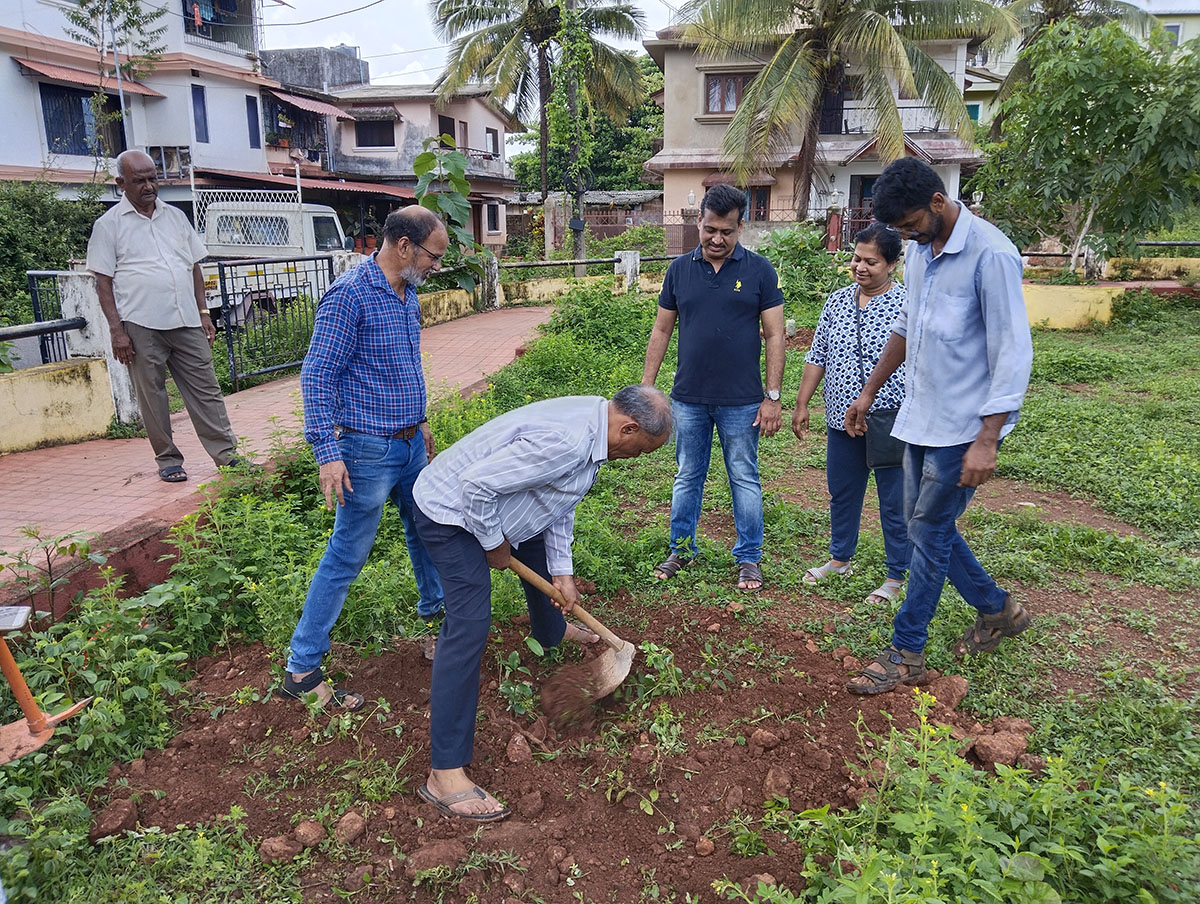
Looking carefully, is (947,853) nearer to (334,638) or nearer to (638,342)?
(334,638)

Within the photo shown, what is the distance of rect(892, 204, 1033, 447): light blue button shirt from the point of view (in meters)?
2.86

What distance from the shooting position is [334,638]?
3.68m

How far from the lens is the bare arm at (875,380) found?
11.5 feet

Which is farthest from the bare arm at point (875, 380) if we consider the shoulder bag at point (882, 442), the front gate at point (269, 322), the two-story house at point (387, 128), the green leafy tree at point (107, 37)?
the two-story house at point (387, 128)

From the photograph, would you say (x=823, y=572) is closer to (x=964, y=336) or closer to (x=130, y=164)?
(x=964, y=336)

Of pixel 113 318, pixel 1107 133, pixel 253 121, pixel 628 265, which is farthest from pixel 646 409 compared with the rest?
pixel 253 121

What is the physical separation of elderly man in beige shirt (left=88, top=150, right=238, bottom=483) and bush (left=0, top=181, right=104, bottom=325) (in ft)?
32.2

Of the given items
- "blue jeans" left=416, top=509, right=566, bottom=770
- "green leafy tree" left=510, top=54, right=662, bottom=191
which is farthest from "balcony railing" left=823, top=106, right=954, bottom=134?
"blue jeans" left=416, top=509, right=566, bottom=770

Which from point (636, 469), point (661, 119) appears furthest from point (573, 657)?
point (661, 119)

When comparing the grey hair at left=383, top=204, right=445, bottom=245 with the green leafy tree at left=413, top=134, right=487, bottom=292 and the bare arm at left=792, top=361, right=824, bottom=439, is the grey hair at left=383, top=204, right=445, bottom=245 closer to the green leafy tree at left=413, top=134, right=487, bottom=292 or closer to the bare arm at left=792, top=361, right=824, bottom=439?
the bare arm at left=792, top=361, right=824, bottom=439

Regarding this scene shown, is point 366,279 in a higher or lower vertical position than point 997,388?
higher

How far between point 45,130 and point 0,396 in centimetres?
1653

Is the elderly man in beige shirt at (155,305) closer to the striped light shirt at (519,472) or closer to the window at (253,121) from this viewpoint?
the striped light shirt at (519,472)

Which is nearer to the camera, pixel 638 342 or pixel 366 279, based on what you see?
pixel 366 279
